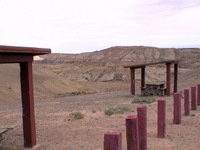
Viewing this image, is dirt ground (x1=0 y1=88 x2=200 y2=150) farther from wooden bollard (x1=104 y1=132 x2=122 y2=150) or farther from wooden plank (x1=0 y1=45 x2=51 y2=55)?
wooden bollard (x1=104 y1=132 x2=122 y2=150)

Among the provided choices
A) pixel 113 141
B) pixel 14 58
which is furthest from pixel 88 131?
pixel 113 141

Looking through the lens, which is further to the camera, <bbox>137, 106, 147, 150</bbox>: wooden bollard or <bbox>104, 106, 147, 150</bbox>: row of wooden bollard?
<bbox>137, 106, 147, 150</bbox>: wooden bollard

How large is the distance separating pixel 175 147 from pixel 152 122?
3.93 metres

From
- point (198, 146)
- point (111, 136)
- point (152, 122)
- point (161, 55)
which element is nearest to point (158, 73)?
point (161, 55)

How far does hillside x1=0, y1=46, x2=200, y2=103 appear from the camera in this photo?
120 feet

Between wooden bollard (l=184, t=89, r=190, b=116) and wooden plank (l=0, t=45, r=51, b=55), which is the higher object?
wooden plank (l=0, t=45, r=51, b=55)

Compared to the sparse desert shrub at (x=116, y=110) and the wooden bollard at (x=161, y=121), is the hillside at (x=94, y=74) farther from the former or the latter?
the wooden bollard at (x=161, y=121)

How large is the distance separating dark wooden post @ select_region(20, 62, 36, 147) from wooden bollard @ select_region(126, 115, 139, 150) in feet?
11.5

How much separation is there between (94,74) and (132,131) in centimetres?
5038

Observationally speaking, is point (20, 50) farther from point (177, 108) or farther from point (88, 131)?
point (177, 108)

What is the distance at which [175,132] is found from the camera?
43.5ft

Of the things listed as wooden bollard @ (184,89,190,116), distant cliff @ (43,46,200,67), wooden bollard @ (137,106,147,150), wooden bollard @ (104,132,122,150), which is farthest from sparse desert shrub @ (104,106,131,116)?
distant cliff @ (43,46,200,67)

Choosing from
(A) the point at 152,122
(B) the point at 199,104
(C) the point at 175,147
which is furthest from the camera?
(B) the point at 199,104

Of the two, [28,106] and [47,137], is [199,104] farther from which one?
[28,106]
